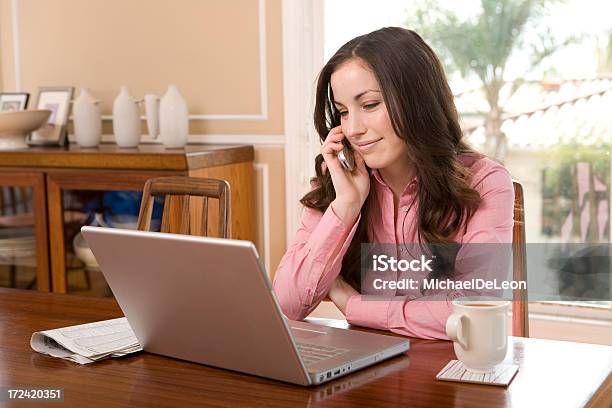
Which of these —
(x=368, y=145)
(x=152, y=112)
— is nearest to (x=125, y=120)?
(x=152, y=112)

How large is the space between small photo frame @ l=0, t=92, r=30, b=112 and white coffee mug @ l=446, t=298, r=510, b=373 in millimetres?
3042

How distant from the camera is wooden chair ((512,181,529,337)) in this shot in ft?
5.56

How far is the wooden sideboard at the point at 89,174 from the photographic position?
3270 millimetres

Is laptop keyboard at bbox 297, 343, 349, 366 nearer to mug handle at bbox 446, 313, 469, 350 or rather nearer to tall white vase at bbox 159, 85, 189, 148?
mug handle at bbox 446, 313, 469, 350

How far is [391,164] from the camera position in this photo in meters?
1.86

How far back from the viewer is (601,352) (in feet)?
4.47

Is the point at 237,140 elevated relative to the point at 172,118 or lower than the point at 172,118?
lower

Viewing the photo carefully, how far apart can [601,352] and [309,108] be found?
2.25m

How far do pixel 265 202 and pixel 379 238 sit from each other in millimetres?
1751

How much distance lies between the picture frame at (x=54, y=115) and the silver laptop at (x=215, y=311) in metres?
2.60

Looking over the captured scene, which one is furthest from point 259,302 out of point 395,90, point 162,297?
point 395,90

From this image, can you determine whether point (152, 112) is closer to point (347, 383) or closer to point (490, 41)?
point (490, 41)

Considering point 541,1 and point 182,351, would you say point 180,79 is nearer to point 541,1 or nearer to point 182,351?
point 541,1

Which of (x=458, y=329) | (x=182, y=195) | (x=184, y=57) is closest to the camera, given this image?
(x=458, y=329)
